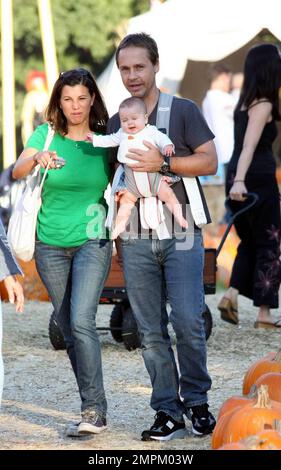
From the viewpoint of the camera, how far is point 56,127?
22.0 ft

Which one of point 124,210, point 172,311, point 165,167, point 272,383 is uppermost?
point 165,167

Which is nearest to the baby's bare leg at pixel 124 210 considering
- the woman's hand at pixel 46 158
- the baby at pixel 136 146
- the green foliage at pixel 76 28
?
the baby at pixel 136 146

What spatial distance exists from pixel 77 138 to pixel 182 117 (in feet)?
2.13

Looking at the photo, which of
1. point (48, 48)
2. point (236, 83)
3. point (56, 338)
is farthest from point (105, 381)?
point (48, 48)

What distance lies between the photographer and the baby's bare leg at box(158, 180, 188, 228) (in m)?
6.29

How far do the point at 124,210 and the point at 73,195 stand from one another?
39 centimetres

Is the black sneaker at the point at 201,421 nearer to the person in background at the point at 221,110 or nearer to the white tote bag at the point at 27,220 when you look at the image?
the white tote bag at the point at 27,220

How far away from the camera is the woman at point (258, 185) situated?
1020cm

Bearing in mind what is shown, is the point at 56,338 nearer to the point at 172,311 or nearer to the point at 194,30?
the point at 172,311

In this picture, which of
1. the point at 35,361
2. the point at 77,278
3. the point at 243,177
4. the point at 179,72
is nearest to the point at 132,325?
the point at 35,361

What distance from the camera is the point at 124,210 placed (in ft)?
20.9

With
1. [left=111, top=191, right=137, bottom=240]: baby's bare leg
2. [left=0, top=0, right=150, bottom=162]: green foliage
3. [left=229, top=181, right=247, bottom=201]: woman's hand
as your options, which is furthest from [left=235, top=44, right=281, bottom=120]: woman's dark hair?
[left=0, top=0, right=150, bottom=162]: green foliage

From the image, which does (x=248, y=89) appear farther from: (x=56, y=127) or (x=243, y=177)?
(x=56, y=127)

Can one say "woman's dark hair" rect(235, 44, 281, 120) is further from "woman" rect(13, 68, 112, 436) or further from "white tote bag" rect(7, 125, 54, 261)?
"white tote bag" rect(7, 125, 54, 261)
